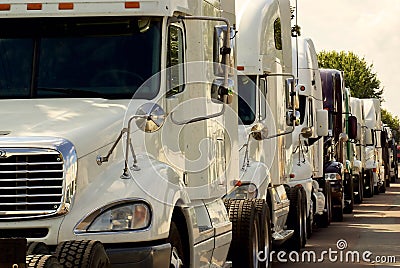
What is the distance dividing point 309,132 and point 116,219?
42.3ft

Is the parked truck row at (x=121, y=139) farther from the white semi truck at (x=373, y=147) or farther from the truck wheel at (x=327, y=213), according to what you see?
the white semi truck at (x=373, y=147)

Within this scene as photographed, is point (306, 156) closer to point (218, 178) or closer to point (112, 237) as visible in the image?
point (218, 178)

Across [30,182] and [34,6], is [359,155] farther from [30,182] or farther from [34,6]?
[30,182]

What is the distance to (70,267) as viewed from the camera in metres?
7.07

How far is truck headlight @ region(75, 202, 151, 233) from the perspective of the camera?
25.6ft

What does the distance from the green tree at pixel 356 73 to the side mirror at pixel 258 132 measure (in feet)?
295

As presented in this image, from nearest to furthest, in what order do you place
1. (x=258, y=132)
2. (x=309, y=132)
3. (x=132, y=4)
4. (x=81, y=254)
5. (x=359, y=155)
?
1. (x=81, y=254)
2. (x=132, y=4)
3. (x=258, y=132)
4. (x=309, y=132)
5. (x=359, y=155)

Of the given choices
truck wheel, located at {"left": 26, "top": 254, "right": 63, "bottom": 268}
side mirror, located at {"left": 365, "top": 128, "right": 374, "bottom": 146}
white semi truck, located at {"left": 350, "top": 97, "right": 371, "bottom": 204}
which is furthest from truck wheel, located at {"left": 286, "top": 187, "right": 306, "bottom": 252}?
side mirror, located at {"left": 365, "top": 128, "right": 374, "bottom": 146}

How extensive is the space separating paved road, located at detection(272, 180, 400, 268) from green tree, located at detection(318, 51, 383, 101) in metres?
74.0

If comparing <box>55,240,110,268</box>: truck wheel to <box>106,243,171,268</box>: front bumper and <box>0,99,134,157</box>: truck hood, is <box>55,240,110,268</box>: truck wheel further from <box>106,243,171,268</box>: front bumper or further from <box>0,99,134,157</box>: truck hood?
<box>0,99,134,157</box>: truck hood

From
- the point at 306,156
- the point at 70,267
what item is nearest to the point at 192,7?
the point at 70,267

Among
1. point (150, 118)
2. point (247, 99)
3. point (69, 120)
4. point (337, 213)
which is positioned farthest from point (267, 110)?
point (337, 213)

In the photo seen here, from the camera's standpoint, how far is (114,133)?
8578 mm

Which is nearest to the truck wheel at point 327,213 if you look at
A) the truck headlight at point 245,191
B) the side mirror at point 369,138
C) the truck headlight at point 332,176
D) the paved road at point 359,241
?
the paved road at point 359,241
